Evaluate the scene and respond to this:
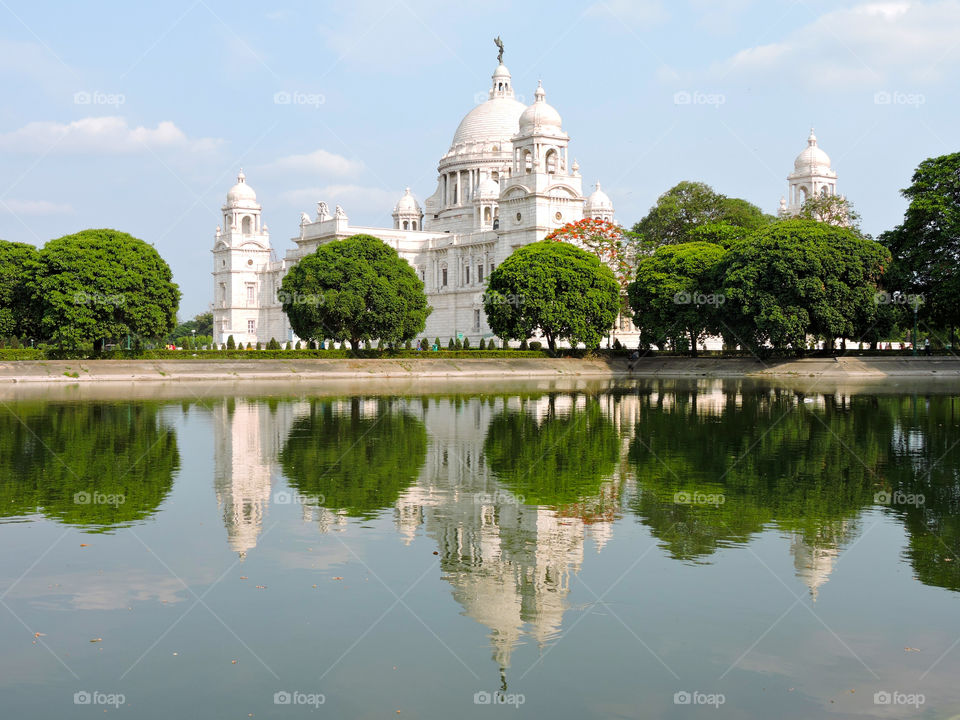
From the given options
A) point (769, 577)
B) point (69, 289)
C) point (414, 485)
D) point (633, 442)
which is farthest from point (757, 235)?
point (769, 577)

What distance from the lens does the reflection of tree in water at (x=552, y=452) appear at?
16.5 metres

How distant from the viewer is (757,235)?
2338 inches

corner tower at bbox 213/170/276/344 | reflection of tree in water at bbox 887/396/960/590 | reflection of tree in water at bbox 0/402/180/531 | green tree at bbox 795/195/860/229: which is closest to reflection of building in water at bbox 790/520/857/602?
reflection of tree in water at bbox 887/396/960/590

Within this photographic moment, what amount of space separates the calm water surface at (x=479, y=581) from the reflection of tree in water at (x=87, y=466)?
10 centimetres

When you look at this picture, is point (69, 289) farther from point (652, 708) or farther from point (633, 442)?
point (652, 708)

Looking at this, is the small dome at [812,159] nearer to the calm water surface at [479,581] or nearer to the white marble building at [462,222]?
the white marble building at [462,222]

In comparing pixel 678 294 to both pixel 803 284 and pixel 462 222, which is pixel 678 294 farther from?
pixel 462 222

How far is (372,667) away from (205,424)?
19.6 metres

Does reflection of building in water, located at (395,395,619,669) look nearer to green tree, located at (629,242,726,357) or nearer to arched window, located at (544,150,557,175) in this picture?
green tree, located at (629,242,726,357)

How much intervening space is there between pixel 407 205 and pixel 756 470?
101m

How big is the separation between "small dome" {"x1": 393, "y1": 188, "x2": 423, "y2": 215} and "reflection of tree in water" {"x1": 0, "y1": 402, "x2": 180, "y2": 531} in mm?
88500

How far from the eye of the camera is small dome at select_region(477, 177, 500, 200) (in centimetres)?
10032

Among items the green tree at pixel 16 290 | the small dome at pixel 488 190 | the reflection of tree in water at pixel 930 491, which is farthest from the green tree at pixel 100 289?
the small dome at pixel 488 190

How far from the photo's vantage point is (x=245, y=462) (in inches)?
770
